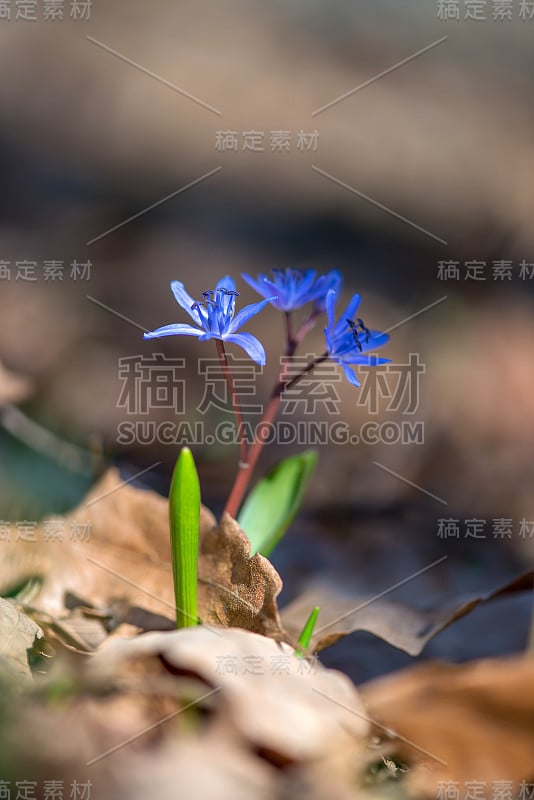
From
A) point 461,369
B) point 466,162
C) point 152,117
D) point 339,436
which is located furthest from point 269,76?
point 339,436

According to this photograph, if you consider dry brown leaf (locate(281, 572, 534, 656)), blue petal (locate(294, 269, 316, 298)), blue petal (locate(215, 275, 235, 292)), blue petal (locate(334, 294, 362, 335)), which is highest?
blue petal (locate(294, 269, 316, 298))

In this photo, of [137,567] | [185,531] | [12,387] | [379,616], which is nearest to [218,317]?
[185,531]

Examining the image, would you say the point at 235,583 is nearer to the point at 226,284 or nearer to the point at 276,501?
the point at 276,501

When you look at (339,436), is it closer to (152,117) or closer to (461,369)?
(461,369)

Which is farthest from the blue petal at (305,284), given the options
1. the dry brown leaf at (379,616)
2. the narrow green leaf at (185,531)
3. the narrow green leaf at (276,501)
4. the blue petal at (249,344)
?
the dry brown leaf at (379,616)

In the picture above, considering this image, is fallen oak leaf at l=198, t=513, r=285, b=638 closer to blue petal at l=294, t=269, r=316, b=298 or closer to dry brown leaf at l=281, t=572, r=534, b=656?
dry brown leaf at l=281, t=572, r=534, b=656

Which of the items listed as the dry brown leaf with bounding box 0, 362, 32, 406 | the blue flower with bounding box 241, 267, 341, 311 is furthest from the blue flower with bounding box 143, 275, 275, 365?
the dry brown leaf with bounding box 0, 362, 32, 406

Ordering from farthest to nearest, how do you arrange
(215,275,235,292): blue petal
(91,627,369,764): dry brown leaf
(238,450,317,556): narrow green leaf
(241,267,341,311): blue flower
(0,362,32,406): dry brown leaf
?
(0,362,32,406): dry brown leaf, (238,450,317,556): narrow green leaf, (241,267,341,311): blue flower, (215,275,235,292): blue petal, (91,627,369,764): dry brown leaf

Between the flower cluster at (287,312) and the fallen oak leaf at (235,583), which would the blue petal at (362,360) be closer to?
the flower cluster at (287,312)
